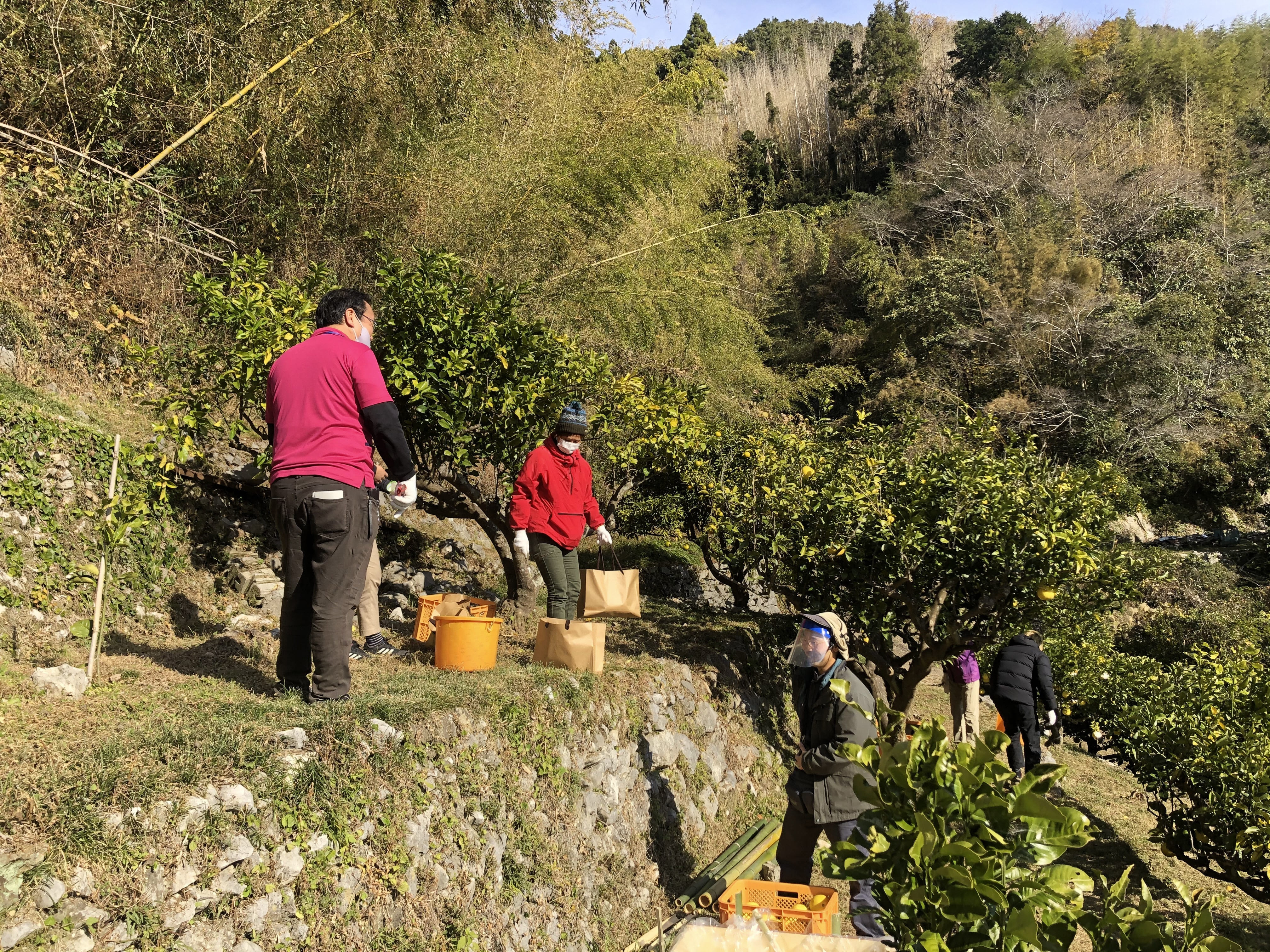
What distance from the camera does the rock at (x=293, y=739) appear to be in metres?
3.19

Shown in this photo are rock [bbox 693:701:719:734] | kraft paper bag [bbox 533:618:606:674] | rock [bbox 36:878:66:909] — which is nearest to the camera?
rock [bbox 36:878:66:909]

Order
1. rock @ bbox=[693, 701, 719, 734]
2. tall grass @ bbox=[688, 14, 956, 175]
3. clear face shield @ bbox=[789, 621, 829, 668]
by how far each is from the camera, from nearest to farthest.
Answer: clear face shield @ bbox=[789, 621, 829, 668]
rock @ bbox=[693, 701, 719, 734]
tall grass @ bbox=[688, 14, 956, 175]

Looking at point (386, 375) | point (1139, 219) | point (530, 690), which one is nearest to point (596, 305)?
point (386, 375)

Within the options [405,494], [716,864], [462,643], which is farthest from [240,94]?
[716,864]

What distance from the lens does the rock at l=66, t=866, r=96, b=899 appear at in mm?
2367

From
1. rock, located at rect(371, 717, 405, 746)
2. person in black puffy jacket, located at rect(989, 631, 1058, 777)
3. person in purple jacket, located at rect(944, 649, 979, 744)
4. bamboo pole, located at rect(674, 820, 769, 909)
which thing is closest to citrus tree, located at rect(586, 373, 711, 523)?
bamboo pole, located at rect(674, 820, 769, 909)

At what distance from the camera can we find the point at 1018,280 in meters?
22.6

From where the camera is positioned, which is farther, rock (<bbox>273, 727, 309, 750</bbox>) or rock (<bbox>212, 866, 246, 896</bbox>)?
rock (<bbox>273, 727, 309, 750</bbox>)

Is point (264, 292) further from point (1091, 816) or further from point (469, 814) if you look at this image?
point (1091, 816)

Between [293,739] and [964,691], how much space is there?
20.2ft

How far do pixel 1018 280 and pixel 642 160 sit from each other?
16719 mm

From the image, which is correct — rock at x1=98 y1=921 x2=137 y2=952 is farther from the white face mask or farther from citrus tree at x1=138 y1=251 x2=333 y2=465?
citrus tree at x1=138 y1=251 x2=333 y2=465

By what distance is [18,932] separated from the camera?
220cm

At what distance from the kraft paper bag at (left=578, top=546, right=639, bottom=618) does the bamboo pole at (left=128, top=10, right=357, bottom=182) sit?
16.8 feet
